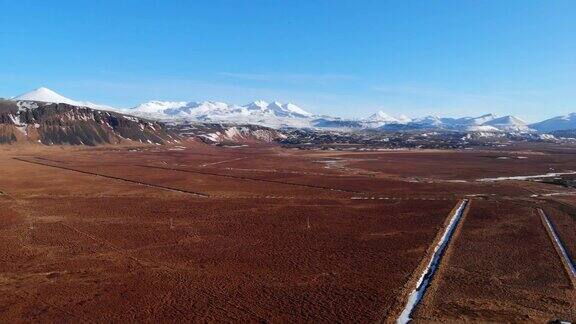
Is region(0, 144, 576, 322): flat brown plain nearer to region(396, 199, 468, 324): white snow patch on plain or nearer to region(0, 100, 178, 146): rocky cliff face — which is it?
region(396, 199, 468, 324): white snow patch on plain

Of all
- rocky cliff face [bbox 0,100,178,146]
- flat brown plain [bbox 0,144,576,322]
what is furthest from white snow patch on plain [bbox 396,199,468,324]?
rocky cliff face [bbox 0,100,178,146]

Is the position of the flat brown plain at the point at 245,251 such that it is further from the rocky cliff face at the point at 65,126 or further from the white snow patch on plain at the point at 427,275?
the rocky cliff face at the point at 65,126

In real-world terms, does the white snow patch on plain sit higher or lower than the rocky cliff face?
lower

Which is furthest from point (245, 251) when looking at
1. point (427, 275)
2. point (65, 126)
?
point (65, 126)

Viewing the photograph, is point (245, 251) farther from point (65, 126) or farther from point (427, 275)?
point (65, 126)

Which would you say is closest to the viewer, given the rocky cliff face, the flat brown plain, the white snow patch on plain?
the white snow patch on plain

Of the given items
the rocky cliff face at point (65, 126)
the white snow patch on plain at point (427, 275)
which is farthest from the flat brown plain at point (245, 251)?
the rocky cliff face at point (65, 126)
